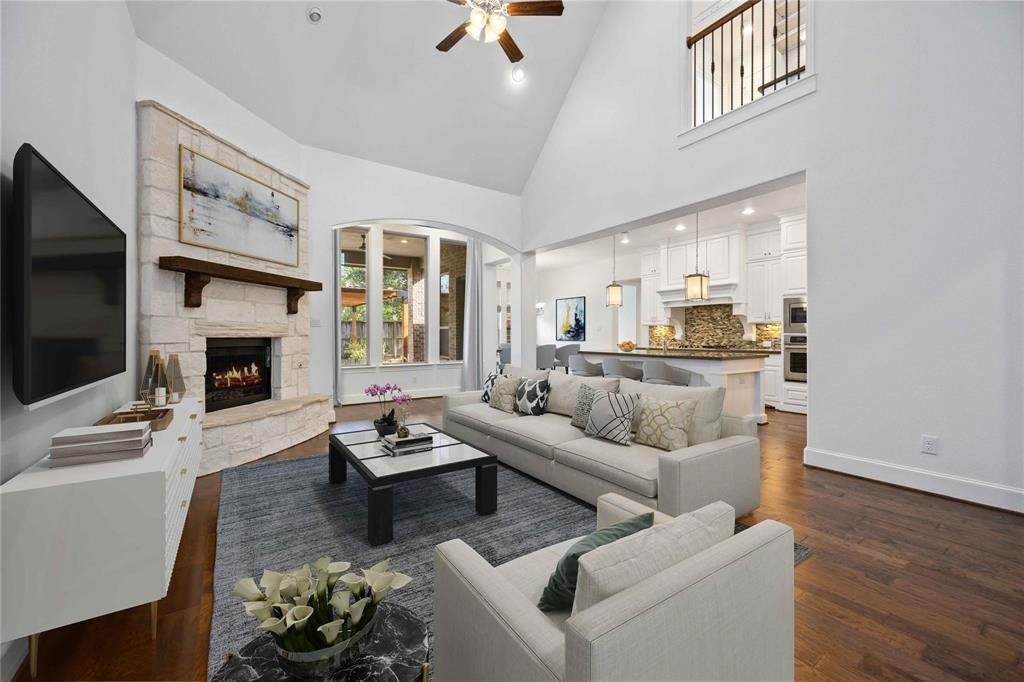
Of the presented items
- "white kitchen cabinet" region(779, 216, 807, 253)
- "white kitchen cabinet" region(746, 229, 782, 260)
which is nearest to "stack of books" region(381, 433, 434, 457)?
"white kitchen cabinet" region(779, 216, 807, 253)

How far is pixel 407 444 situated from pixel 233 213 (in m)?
2.88

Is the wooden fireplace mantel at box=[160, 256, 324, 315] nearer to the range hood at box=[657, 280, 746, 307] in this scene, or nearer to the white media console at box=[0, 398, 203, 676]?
the white media console at box=[0, 398, 203, 676]

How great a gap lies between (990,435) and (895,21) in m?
2.89

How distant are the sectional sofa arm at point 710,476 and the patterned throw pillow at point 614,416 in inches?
19.5

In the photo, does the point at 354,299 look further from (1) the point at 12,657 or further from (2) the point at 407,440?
(1) the point at 12,657

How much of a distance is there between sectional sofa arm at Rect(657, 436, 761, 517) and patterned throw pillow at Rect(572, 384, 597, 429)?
878 millimetres

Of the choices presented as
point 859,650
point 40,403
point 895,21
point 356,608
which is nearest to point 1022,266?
point 895,21

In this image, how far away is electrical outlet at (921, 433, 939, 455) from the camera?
9.77 ft

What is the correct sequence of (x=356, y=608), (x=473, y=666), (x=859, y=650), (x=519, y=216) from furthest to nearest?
(x=519, y=216) < (x=859, y=650) < (x=473, y=666) < (x=356, y=608)

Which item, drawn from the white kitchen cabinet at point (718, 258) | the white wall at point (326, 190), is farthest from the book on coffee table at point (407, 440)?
the white kitchen cabinet at point (718, 258)

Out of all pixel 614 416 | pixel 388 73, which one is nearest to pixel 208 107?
pixel 388 73

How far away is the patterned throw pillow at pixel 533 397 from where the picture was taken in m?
3.73

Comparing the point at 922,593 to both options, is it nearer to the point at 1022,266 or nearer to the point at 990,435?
the point at 990,435

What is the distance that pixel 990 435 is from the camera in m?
2.78
